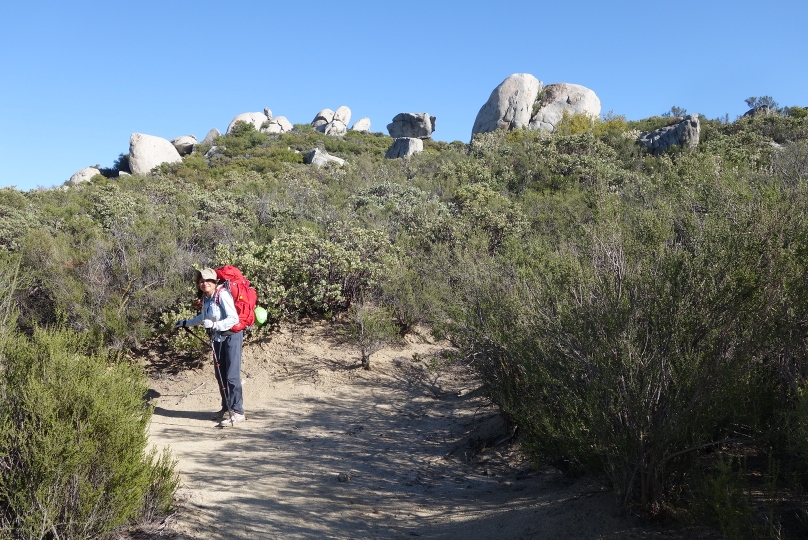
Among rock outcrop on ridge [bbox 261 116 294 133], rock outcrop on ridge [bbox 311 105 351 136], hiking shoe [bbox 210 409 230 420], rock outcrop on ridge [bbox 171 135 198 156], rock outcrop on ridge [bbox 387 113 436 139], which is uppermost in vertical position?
rock outcrop on ridge [bbox 311 105 351 136]

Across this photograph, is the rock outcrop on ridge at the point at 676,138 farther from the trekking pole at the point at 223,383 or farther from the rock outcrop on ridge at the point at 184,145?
the rock outcrop on ridge at the point at 184,145

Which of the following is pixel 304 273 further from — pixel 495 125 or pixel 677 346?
pixel 495 125

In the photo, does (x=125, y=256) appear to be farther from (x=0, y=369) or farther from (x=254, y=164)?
(x=254, y=164)

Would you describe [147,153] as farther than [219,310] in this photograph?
Yes

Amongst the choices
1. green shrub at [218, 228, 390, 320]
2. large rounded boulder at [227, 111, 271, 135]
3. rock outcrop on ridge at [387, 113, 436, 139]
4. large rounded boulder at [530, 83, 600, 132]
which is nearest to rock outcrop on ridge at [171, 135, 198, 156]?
large rounded boulder at [227, 111, 271, 135]

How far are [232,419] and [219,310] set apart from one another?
A: 1187 millimetres

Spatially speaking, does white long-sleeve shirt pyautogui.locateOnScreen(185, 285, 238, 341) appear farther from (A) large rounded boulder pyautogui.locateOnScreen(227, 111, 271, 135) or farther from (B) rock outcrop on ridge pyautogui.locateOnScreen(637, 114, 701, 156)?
(A) large rounded boulder pyautogui.locateOnScreen(227, 111, 271, 135)

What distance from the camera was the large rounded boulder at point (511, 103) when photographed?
4188 cm

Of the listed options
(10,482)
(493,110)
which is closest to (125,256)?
(10,482)

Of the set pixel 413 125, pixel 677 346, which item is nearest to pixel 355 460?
pixel 677 346

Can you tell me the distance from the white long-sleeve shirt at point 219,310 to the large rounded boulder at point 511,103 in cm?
3772

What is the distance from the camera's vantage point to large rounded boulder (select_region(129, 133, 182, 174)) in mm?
35719

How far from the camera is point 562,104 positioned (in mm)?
42250

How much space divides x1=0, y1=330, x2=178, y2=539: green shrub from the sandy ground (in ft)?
1.84
